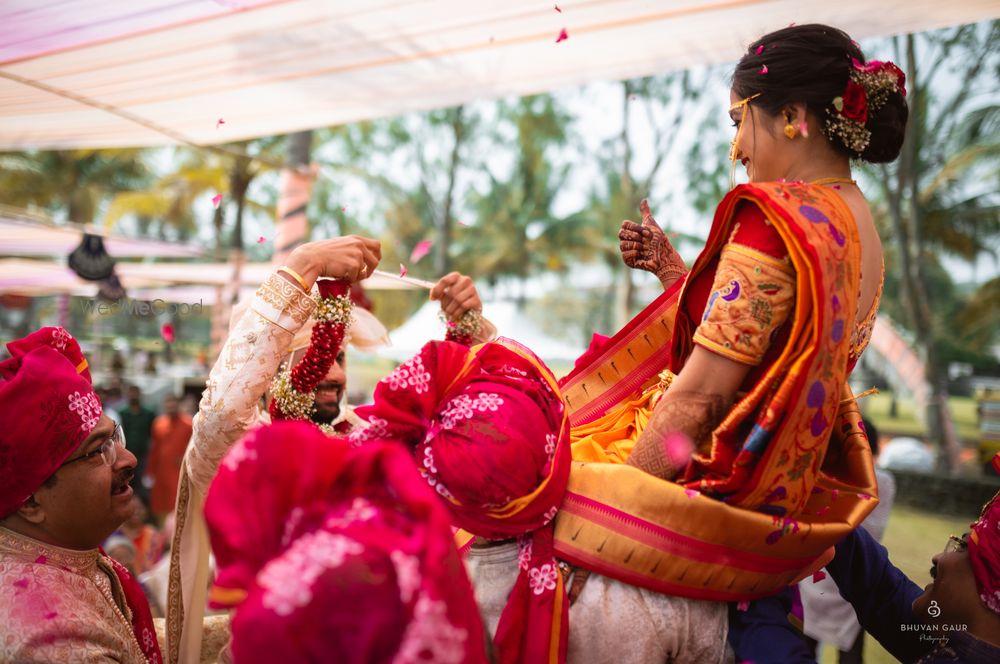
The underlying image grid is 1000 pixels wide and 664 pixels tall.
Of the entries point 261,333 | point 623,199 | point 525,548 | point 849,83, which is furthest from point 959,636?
point 623,199

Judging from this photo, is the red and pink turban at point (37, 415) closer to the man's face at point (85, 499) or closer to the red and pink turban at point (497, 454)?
the man's face at point (85, 499)

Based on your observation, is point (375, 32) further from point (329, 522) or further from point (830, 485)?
point (329, 522)

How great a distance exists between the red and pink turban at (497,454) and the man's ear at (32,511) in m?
1.08

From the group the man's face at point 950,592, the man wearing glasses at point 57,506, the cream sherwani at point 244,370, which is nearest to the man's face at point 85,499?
the man wearing glasses at point 57,506

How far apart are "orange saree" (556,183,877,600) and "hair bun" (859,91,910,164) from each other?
29 cm

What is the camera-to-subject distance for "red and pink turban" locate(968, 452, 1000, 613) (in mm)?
1782

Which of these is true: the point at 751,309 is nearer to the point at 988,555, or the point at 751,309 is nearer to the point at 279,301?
the point at 988,555

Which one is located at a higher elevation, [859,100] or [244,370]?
[859,100]

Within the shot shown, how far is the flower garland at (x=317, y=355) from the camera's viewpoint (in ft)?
6.89

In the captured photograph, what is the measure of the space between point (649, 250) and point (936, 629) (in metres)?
1.21

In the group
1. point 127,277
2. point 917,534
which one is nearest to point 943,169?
point 917,534

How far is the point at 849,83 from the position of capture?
1735 mm

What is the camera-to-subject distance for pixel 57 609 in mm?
1918

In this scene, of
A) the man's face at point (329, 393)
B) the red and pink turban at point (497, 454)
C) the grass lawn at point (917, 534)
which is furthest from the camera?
the grass lawn at point (917, 534)
